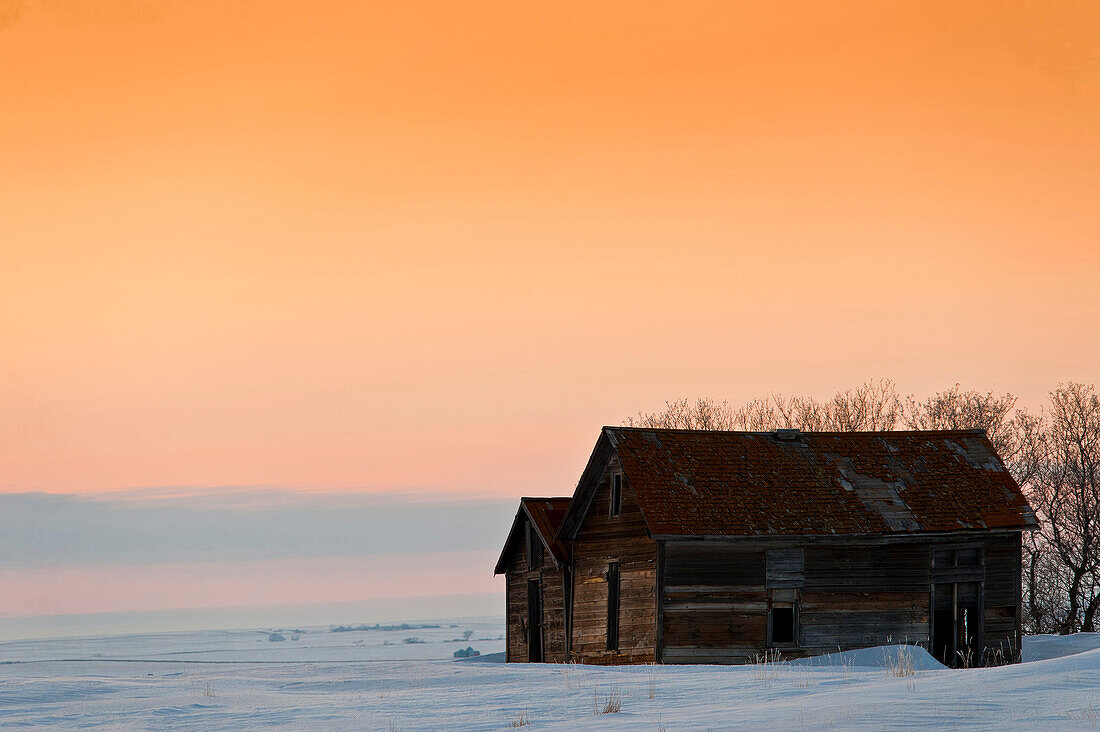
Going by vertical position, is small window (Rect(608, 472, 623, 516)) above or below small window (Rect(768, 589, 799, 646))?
above

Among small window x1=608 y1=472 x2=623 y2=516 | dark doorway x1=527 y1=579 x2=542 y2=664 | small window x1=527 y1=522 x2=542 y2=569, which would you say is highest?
small window x1=608 y1=472 x2=623 y2=516

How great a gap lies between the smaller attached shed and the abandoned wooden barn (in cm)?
12

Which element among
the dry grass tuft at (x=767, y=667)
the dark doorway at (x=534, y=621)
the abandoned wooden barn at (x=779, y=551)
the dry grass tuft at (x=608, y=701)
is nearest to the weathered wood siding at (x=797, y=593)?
the abandoned wooden barn at (x=779, y=551)

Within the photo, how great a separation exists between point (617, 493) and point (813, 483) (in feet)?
17.8

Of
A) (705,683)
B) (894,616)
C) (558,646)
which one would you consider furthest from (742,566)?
(705,683)

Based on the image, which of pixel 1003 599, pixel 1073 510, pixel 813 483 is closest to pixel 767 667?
pixel 813 483

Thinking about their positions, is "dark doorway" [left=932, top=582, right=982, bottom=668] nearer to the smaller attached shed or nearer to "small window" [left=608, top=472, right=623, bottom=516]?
"small window" [left=608, top=472, right=623, bottom=516]

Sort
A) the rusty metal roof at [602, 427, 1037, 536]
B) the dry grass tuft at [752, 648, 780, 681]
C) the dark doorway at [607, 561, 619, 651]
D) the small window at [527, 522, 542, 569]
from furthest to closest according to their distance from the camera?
the small window at [527, 522, 542, 569]
the dark doorway at [607, 561, 619, 651]
the rusty metal roof at [602, 427, 1037, 536]
the dry grass tuft at [752, 648, 780, 681]

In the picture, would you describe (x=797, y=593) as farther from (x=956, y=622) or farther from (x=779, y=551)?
(x=956, y=622)

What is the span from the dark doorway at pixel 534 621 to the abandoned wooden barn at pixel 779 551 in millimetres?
1072

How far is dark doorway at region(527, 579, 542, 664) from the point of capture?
38156mm

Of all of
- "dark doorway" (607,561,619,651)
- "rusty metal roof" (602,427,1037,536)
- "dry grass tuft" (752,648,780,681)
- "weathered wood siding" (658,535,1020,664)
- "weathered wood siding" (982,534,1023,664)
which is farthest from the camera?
"weathered wood siding" (982,534,1023,664)

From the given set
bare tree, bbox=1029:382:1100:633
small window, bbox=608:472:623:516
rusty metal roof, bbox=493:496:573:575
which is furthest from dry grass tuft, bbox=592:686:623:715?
bare tree, bbox=1029:382:1100:633

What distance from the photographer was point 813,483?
1352 inches
